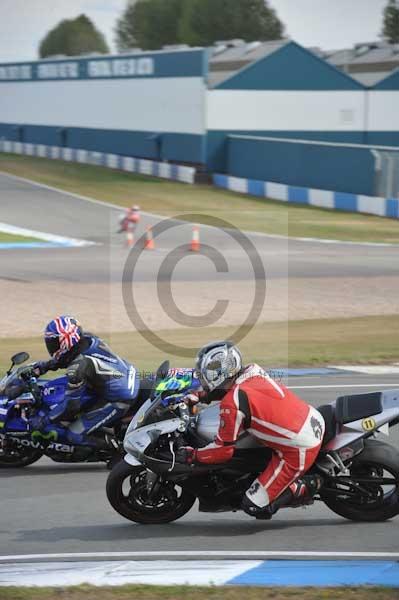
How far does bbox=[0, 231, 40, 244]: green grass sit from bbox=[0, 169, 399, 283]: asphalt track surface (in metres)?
1.72

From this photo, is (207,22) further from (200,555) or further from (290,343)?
(200,555)

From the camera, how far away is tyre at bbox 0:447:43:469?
378 inches

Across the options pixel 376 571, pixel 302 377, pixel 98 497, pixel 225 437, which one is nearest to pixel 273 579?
pixel 376 571

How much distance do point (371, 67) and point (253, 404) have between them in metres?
55.3

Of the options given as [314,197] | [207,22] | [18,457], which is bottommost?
[314,197]

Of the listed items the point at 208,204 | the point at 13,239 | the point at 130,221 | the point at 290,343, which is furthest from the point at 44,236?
the point at 290,343

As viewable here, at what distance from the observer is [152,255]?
30.1 metres

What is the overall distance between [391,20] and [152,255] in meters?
109

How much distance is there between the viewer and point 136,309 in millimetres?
20609

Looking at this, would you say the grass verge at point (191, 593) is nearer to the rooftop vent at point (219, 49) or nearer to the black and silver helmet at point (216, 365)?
the black and silver helmet at point (216, 365)

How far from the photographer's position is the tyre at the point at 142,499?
7.48 meters

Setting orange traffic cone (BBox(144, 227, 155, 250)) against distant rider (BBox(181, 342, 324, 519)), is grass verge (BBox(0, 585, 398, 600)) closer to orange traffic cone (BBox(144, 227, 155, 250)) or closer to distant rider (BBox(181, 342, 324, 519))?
distant rider (BBox(181, 342, 324, 519))

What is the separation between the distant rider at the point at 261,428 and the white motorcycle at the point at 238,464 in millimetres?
142

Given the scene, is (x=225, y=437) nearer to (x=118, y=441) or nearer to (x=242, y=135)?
(x=118, y=441)
